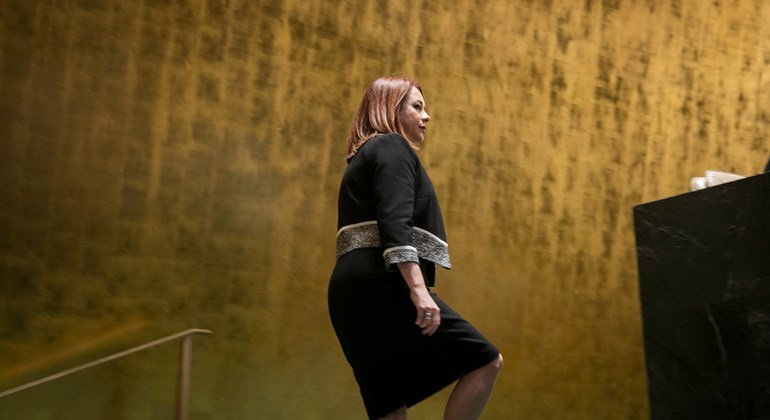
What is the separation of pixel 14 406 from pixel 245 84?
162 cm

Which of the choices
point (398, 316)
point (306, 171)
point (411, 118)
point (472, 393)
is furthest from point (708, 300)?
point (306, 171)

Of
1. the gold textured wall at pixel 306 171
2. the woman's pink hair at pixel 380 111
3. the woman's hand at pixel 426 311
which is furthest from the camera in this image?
the gold textured wall at pixel 306 171

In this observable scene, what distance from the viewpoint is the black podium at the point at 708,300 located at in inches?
79.5

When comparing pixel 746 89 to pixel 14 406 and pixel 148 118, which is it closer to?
pixel 148 118

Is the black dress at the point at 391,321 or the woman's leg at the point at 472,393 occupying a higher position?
the black dress at the point at 391,321

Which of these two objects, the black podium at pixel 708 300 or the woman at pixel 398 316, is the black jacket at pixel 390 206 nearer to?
the woman at pixel 398 316

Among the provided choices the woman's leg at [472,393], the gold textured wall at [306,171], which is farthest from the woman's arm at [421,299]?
the gold textured wall at [306,171]

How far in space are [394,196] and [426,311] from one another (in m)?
0.27

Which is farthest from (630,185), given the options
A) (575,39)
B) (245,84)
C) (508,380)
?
(245,84)

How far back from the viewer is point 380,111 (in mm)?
2299

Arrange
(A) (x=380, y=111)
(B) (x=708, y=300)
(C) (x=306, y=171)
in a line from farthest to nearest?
(C) (x=306, y=171)
(A) (x=380, y=111)
(B) (x=708, y=300)

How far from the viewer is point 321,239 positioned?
13.5 ft

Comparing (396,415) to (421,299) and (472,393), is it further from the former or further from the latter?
(421,299)

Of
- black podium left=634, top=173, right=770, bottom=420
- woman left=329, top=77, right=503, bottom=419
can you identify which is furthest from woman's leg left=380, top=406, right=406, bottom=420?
black podium left=634, top=173, right=770, bottom=420
